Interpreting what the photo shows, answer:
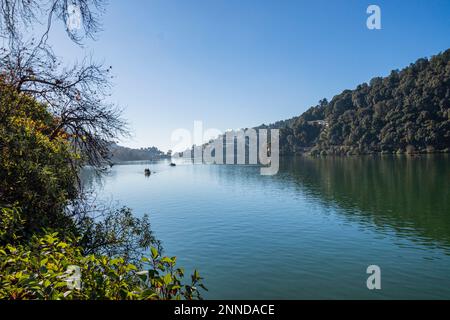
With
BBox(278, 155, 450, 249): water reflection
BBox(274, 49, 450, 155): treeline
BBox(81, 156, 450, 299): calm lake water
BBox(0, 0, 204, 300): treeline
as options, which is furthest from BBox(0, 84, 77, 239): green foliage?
BBox(274, 49, 450, 155): treeline

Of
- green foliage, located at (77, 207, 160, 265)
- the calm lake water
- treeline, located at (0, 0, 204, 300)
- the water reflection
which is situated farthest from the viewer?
the water reflection

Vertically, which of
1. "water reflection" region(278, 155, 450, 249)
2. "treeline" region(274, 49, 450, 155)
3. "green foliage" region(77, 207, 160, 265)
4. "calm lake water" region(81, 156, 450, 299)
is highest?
"treeline" region(274, 49, 450, 155)

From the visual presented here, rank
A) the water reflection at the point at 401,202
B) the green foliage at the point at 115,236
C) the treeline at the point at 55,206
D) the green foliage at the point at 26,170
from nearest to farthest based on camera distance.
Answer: the treeline at the point at 55,206 < the green foliage at the point at 26,170 < the green foliage at the point at 115,236 < the water reflection at the point at 401,202

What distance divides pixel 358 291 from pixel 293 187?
45.2 meters

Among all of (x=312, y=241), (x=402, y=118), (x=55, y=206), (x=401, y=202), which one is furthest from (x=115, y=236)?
(x=402, y=118)

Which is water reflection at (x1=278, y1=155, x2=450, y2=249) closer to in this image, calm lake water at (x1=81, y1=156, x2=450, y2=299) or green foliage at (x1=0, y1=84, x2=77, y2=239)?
calm lake water at (x1=81, y1=156, x2=450, y2=299)

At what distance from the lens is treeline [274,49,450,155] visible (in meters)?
136

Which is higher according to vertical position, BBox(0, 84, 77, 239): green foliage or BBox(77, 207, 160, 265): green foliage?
BBox(0, 84, 77, 239): green foliage

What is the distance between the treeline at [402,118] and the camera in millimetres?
135875

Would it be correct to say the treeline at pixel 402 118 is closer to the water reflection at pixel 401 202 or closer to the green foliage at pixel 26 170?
the water reflection at pixel 401 202

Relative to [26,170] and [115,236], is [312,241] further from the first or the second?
[26,170]

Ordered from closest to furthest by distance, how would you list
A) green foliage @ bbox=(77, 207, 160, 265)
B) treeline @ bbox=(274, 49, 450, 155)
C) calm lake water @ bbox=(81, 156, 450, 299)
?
1. green foliage @ bbox=(77, 207, 160, 265)
2. calm lake water @ bbox=(81, 156, 450, 299)
3. treeline @ bbox=(274, 49, 450, 155)

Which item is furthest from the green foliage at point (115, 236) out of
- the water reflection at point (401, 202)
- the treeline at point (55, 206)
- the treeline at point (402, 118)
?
the treeline at point (402, 118)
